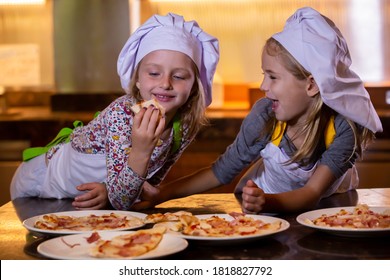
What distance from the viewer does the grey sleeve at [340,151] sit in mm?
1606

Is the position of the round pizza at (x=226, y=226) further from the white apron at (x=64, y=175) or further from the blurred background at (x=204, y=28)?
the blurred background at (x=204, y=28)

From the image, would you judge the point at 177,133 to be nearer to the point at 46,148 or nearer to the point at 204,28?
the point at 46,148

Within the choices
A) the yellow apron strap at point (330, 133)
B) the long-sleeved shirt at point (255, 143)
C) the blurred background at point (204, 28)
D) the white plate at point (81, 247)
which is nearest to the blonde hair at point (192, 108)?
the long-sleeved shirt at point (255, 143)

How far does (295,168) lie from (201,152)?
4.66 ft

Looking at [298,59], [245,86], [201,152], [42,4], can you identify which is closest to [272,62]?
[298,59]

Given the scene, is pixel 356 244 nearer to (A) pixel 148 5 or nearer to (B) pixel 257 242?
(B) pixel 257 242

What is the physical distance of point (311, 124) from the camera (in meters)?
1.70

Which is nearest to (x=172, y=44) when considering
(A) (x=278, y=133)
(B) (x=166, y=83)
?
(B) (x=166, y=83)

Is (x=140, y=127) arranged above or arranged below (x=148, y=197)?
above

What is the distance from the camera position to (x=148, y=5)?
3.48 m

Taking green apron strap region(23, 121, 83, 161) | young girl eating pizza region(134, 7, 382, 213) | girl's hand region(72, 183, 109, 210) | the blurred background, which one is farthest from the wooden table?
the blurred background

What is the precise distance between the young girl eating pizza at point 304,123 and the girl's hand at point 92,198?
93 millimetres

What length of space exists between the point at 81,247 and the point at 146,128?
50 centimetres

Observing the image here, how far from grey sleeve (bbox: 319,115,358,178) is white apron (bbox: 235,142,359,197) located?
9cm
